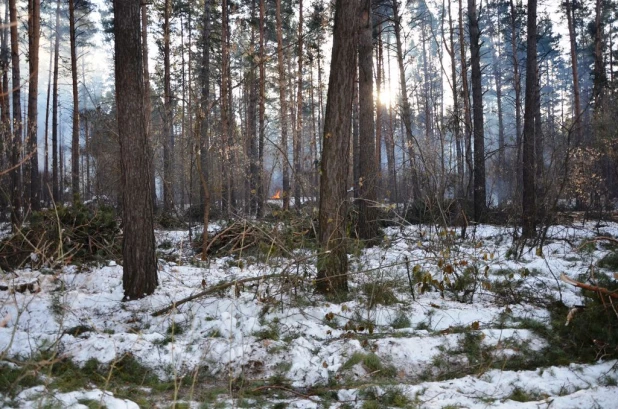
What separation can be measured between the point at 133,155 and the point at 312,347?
3040 millimetres

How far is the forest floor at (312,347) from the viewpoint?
306cm

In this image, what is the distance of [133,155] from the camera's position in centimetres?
512

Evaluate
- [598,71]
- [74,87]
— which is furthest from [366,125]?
[598,71]

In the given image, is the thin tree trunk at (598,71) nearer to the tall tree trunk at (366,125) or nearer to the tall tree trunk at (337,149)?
the tall tree trunk at (366,125)

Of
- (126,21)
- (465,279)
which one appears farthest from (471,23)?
(126,21)

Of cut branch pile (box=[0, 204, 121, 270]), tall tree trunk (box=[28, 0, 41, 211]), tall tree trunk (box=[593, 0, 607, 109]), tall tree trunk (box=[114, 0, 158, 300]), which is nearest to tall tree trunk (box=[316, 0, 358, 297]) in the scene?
tall tree trunk (box=[114, 0, 158, 300])

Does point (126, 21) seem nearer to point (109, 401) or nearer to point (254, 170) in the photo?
point (109, 401)

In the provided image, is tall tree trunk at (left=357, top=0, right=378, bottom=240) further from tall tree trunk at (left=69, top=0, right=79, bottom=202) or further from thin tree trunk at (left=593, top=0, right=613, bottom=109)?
thin tree trunk at (left=593, top=0, right=613, bottom=109)

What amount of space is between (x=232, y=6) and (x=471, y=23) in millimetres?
9833

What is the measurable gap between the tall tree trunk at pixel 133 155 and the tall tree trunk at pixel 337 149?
211cm

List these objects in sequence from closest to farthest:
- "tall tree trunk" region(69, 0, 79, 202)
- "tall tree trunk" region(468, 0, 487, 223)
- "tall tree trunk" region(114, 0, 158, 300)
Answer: "tall tree trunk" region(114, 0, 158, 300)
"tall tree trunk" region(468, 0, 487, 223)
"tall tree trunk" region(69, 0, 79, 202)

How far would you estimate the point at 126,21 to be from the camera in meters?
5.00

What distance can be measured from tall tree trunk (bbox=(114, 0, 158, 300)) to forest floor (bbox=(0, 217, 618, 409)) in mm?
381

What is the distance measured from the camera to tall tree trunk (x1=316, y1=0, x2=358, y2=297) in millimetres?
5277
